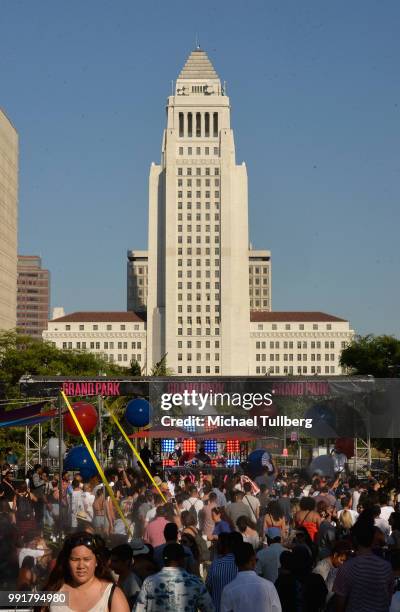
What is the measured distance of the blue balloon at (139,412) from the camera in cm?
2459

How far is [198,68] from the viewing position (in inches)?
6978

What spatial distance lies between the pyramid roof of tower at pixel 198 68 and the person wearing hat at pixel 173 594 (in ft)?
562

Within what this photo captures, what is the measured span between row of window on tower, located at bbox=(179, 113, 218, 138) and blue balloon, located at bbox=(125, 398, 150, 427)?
472ft

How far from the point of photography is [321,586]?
979cm

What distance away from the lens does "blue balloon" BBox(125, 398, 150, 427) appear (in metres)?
24.6

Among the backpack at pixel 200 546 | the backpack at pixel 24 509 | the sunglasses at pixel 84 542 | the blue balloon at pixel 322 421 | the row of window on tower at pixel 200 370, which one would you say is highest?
the row of window on tower at pixel 200 370

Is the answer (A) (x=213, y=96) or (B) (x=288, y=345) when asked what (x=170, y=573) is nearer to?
(A) (x=213, y=96)

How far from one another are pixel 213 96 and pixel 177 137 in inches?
357

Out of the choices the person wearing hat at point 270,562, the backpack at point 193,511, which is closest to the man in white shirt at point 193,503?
the backpack at point 193,511

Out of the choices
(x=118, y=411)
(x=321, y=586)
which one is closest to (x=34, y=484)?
(x=321, y=586)

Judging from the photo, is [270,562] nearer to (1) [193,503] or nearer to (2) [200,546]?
(2) [200,546]

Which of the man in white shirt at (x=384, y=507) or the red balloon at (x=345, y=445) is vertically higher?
the red balloon at (x=345, y=445)

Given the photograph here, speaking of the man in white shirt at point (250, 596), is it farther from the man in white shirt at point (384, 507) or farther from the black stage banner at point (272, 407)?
the black stage banner at point (272, 407)

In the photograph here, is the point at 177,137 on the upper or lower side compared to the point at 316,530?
upper
